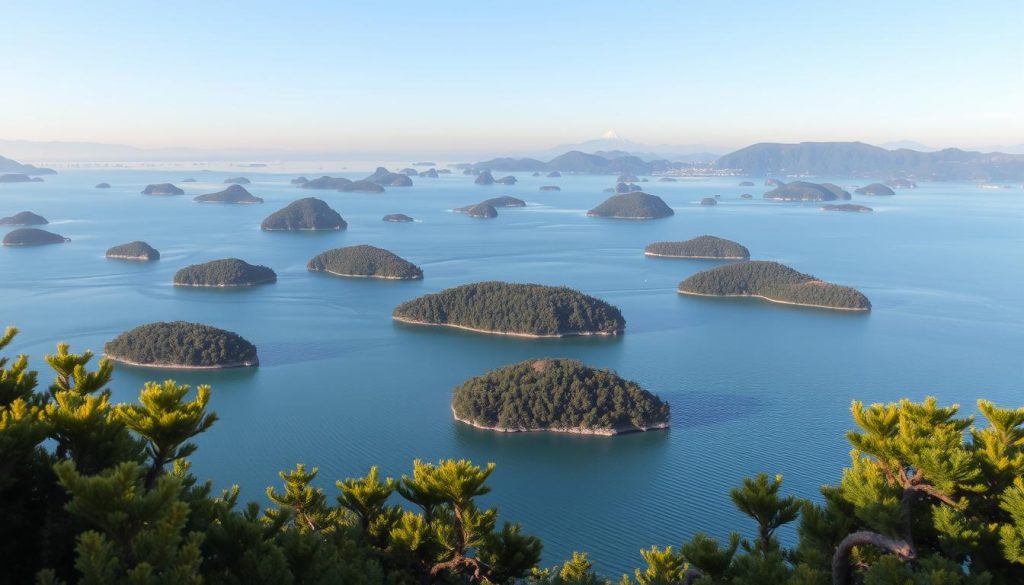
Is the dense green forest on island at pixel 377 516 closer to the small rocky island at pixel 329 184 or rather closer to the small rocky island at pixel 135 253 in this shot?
the small rocky island at pixel 135 253

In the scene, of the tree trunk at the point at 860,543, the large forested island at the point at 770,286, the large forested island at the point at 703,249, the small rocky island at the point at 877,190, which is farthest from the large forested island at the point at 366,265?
the small rocky island at the point at 877,190

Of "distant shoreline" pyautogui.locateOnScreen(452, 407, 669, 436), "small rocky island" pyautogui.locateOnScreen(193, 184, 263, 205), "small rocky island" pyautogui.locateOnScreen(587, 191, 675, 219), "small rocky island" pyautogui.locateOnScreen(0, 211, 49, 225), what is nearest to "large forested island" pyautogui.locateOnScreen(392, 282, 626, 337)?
"distant shoreline" pyautogui.locateOnScreen(452, 407, 669, 436)

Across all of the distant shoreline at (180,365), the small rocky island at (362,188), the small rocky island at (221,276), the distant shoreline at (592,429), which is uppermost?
the small rocky island at (362,188)

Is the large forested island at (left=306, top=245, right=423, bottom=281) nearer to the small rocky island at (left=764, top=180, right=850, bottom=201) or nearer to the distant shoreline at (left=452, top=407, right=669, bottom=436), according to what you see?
the distant shoreline at (left=452, top=407, right=669, bottom=436)

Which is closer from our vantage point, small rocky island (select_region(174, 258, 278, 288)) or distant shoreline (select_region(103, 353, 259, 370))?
distant shoreline (select_region(103, 353, 259, 370))

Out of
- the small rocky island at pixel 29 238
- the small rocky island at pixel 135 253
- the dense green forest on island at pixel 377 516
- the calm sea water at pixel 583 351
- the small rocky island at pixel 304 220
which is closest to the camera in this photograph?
the dense green forest on island at pixel 377 516

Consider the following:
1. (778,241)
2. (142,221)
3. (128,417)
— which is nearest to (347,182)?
(142,221)

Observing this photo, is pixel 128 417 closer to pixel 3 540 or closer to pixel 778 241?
pixel 3 540
